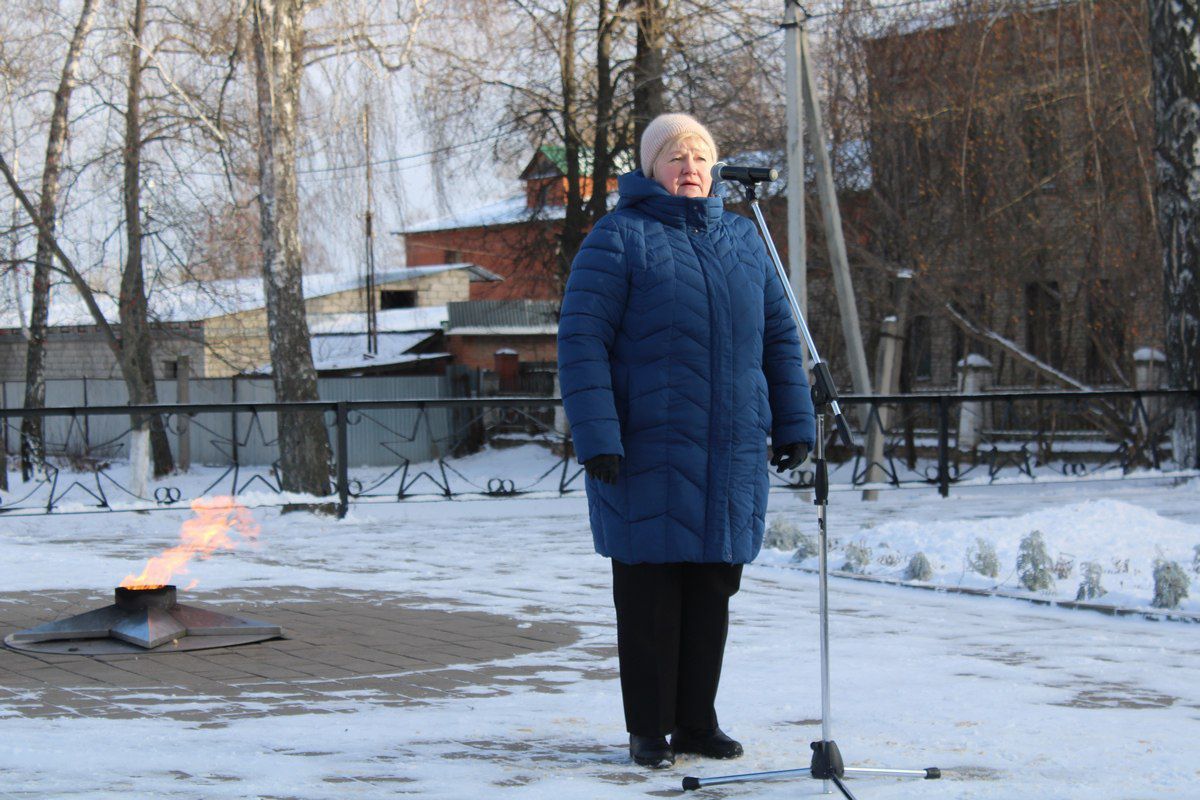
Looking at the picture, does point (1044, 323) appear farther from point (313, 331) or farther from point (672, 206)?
point (313, 331)

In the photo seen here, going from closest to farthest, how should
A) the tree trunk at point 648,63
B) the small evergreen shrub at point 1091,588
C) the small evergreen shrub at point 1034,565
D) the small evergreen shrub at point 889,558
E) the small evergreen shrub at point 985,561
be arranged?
1. the small evergreen shrub at point 1091,588
2. the small evergreen shrub at point 1034,565
3. the small evergreen shrub at point 985,561
4. the small evergreen shrub at point 889,558
5. the tree trunk at point 648,63

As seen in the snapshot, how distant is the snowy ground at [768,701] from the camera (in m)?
4.01

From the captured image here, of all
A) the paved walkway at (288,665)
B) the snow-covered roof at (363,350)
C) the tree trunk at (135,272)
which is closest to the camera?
the paved walkway at (288,665)

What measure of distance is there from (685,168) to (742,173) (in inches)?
7.0

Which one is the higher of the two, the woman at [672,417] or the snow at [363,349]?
the snow at [363,349]

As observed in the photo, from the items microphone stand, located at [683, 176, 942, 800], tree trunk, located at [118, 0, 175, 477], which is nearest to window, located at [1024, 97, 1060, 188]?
tree trunk, located at [118, 0, 175, 477]

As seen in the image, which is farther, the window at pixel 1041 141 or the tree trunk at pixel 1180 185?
the window at pixel 1041 141

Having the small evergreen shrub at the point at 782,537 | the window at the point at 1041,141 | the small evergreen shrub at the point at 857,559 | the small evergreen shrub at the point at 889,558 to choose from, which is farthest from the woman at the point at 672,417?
the window at the point at 1041,141

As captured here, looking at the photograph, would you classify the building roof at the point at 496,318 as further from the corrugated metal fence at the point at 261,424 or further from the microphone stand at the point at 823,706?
the microphone stand at the point at 823,706

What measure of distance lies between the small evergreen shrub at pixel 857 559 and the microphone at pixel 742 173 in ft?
15.9

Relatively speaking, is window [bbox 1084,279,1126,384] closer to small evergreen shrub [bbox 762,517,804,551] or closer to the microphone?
small evergreen shrub [bbox 762,517,804,551]

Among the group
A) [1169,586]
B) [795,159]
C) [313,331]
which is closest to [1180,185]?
[795,159]

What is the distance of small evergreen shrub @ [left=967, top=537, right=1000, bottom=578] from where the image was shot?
8180mm

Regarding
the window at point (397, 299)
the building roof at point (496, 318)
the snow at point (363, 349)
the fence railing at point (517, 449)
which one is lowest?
the fence railing at point (517, 449)
